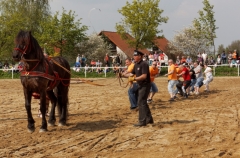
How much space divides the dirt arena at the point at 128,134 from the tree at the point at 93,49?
1512 inches

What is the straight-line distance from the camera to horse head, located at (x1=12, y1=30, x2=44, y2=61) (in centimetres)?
795

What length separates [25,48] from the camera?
814 centimetres

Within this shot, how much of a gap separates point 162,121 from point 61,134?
2.85m

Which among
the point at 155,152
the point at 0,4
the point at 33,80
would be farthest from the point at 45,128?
the point at 0,4

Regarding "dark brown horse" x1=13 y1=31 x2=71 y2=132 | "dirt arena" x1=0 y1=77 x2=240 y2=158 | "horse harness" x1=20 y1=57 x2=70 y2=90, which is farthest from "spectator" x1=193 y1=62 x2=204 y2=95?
"dark brown horse" x1=13 y1=31 x2=71 y2=132

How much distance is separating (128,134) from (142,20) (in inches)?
1260

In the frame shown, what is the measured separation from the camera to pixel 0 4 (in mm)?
45219

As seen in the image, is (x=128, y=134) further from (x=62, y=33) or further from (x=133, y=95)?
(x=62, y=33)

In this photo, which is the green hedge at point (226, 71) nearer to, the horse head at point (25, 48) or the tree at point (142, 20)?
the tree at point (142, 20)

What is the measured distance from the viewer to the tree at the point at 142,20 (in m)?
39.1

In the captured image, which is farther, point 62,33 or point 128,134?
point 62,33

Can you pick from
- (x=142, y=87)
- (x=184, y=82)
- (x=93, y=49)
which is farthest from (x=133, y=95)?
(x=93, y=49)

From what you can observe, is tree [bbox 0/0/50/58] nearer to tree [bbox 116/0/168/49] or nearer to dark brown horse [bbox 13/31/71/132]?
tree [bbox 116/0/168/49]

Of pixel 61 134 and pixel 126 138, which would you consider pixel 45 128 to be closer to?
pixel 61 134
